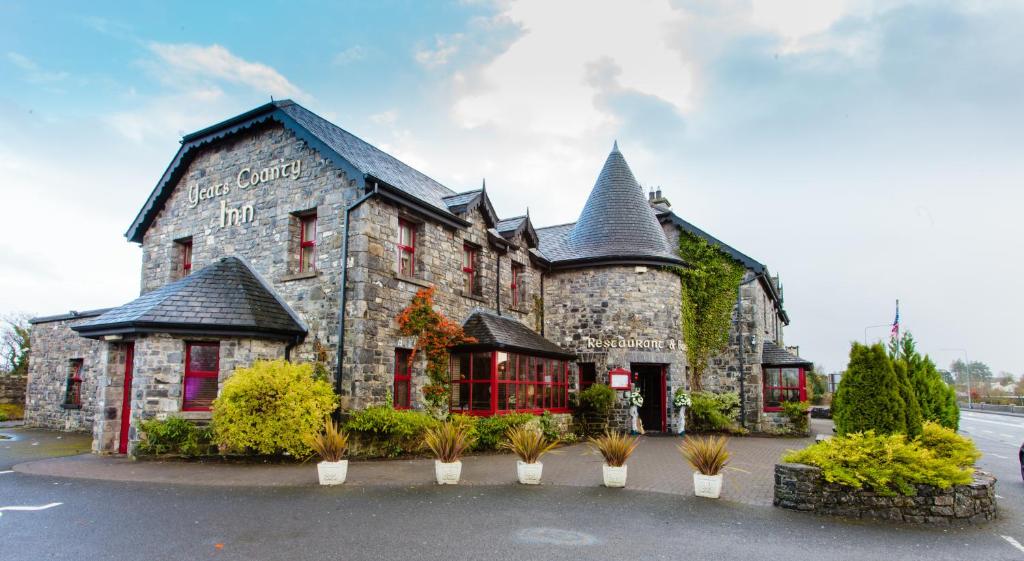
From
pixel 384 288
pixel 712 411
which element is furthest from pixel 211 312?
pixel 712 411

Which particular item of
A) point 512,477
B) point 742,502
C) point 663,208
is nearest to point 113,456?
point 512,477

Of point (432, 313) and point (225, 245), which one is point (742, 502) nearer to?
point (432, 313)

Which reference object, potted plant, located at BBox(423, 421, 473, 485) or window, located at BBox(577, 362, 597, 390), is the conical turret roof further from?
potted plant, located at BBox(423, 421, 473, 485)

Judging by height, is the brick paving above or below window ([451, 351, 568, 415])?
below

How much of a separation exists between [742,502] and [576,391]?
37.8 ft

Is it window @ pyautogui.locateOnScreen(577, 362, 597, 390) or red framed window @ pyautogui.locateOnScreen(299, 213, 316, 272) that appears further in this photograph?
window @ pyautogui.locateOnScreen(577, 362, 597, 390)

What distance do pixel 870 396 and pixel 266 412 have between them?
36.2 feet

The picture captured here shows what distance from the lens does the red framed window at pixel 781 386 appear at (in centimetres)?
2297

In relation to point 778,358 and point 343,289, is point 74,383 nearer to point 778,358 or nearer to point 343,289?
point 343,289

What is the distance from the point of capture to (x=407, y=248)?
16094mm

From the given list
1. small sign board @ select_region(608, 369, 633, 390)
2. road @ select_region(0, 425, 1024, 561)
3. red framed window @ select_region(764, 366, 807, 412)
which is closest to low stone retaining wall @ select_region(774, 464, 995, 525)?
road @ select_region(0, 425, 1024, 561)

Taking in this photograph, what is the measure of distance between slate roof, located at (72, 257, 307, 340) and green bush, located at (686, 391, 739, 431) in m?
13.5

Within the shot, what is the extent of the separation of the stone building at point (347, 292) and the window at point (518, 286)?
0.08 m

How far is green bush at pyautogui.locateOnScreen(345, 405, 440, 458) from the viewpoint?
44.4 ft
